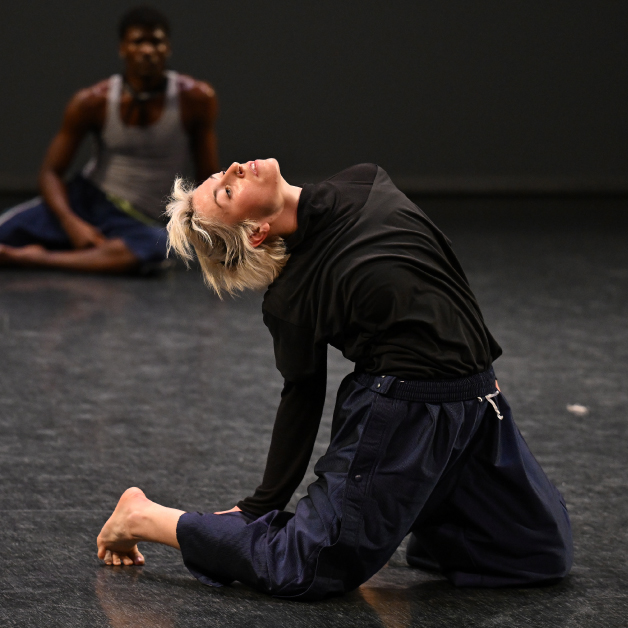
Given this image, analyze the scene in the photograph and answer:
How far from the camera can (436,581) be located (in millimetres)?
1834

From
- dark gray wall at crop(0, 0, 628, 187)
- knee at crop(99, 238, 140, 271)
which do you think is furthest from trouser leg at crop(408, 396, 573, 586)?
dark gray wall at crop(0, 0, 628, 187)

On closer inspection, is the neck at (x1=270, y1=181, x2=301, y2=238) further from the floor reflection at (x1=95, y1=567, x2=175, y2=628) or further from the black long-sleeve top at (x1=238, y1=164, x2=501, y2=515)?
the floor reflection at (x1=95, y1=567, x2=175, y2=628)

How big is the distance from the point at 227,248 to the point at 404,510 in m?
0.49

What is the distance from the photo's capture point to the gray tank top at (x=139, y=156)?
431 cm

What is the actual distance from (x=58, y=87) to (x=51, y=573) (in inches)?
187

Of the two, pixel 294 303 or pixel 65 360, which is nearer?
pixel 294 303

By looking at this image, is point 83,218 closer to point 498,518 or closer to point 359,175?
point 359,175

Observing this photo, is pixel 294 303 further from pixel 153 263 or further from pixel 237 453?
pixel 153 263

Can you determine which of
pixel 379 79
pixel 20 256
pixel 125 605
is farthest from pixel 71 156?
pixel 125 605

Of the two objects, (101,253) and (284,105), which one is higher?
(284,105)

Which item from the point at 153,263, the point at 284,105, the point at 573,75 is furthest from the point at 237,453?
the point at 573,75

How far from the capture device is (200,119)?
435 cm

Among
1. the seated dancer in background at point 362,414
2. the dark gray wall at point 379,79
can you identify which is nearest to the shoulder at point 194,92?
the dark gray wall at point 379,79

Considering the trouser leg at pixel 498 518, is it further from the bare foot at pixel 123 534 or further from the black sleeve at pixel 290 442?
the bare foot at pixel 123 534
